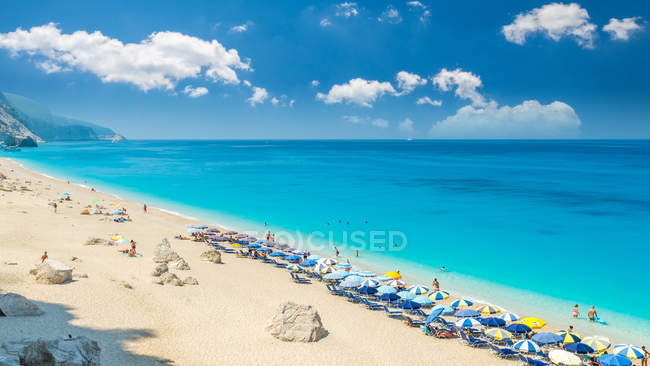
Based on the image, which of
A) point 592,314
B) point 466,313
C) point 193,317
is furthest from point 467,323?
point 193,317

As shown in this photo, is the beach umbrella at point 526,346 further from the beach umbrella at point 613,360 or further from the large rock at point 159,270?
the large rock at point 159,270

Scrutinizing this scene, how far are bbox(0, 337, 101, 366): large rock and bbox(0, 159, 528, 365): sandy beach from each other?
106 inches

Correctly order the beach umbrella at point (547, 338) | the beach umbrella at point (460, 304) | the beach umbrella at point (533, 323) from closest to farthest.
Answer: the beach umbrella at point (547, 338), the beach umbrella at point (533, 323), the beach umbrella at point (460, 304)

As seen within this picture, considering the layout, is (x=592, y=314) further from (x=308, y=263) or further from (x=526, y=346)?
(x=308, y=263)

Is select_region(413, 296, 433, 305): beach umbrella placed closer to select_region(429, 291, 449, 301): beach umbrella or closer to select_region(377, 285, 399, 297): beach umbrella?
select_region(429, 291, 449, 301): beach umbrella

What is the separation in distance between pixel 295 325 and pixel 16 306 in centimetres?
1006

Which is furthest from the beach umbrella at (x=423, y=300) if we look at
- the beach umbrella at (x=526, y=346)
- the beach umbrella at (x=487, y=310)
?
the beach umbrella at (x=526, y=346)

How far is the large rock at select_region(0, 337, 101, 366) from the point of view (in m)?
8.48

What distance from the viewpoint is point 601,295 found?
23.9 meters

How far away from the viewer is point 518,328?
17.5m

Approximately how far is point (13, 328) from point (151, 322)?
4.47 meters

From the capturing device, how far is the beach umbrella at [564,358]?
49.2ft

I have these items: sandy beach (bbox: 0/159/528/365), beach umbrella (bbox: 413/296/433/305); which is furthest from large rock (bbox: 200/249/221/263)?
beach umbrella (bbox: 413/296/433/305)

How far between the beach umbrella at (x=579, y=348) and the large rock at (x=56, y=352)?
1706 cm
